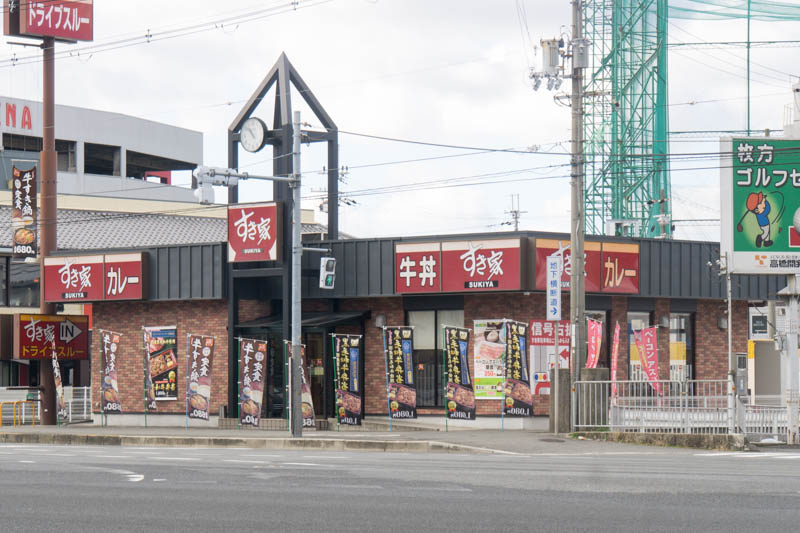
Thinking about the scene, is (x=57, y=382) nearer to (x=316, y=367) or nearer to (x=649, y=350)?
(x=316, y=367)

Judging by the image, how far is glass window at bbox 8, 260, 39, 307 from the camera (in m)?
52.5

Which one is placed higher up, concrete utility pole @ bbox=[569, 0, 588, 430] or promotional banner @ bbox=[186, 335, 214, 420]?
concrete utility pole @ bbox=[569, 0, 588, 430]

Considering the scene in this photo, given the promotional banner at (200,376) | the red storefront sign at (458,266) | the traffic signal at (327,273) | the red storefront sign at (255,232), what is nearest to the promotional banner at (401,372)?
the red storefront sign at (458,266)

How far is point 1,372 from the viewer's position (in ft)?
177

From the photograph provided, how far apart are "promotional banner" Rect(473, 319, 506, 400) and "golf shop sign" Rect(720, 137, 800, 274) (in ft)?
22.5

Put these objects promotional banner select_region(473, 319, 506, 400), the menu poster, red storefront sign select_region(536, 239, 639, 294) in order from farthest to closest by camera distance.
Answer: promotional banner select_region(473, 319, 506, 400), red storefront sign select_region(536, 239, 639, 294), the menu poster

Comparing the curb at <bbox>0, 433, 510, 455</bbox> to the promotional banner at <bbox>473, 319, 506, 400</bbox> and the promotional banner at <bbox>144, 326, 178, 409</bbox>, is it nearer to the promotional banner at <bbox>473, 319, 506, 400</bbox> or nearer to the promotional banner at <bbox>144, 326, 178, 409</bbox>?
the promotional banner at <bbox>144, 326, 178, 409</bbox>

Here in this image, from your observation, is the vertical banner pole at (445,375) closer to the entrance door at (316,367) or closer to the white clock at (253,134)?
the entrance door at (316,367)

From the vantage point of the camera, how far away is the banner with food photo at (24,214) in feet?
136

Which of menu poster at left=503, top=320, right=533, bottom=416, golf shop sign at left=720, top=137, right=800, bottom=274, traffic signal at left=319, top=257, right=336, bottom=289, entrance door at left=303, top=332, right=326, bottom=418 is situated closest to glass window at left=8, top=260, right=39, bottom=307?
entrance door at left=303, top=332, right=326, bottom=418

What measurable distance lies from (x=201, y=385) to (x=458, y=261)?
8.49 metres

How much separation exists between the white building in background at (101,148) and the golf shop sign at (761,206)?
52086 mm

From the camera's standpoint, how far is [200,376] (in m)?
31.5

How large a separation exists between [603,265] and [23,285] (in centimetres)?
3311
